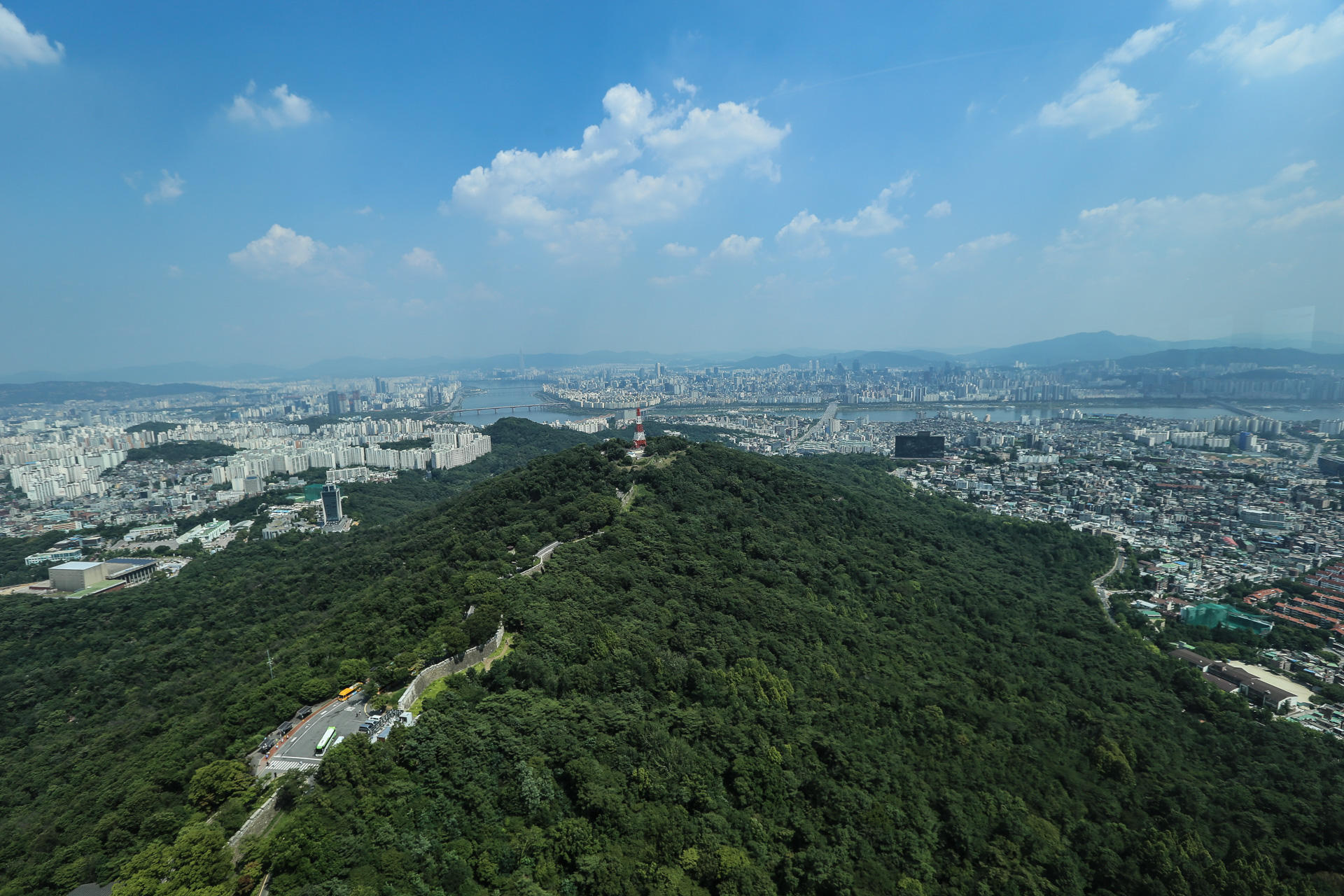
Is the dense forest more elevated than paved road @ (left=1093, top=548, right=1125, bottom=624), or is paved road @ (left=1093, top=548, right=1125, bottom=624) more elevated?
the dense forest

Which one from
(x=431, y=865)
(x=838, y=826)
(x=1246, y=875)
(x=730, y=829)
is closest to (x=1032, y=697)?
(x=1246, y=875)

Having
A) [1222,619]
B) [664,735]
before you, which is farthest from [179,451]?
[1222,619]

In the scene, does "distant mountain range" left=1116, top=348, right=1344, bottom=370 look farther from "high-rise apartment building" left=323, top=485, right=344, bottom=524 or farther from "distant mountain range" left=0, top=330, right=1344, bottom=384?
"high-rise apartment building" left=323, top=485, right=344, bottom=524

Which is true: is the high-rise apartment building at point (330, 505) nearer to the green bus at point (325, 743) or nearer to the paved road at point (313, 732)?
the paved road at point (313, 732)

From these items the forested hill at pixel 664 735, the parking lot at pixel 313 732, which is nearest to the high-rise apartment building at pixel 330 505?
the forested hill at pixel 664 735

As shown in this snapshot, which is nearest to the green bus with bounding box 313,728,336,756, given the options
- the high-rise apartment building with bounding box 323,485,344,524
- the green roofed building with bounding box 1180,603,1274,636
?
the green roofed building with bounding box 1180,603,1274,636

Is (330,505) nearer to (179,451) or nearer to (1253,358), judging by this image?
(179,451)
